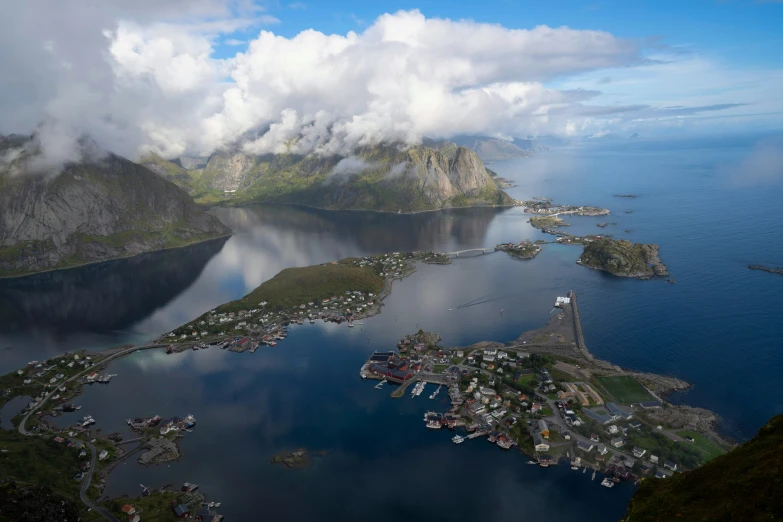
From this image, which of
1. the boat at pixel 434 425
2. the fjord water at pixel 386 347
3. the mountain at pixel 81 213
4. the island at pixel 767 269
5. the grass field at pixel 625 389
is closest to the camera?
the fjord water at pixel 386 347

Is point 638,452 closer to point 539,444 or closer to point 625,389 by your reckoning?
point 539,444

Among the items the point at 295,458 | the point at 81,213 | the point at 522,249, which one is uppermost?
the point at 81,213

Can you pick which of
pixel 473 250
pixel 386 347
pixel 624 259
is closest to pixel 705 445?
pixel 386 347

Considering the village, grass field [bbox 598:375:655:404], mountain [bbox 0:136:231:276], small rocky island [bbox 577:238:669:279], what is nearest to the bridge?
small rocky island [bbox 577:238:669:279]

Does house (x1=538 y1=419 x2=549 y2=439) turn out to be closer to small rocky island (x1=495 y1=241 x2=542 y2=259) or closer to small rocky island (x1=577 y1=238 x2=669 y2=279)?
small rocky island (x1=577 y1=238 x2=669 y2=279)

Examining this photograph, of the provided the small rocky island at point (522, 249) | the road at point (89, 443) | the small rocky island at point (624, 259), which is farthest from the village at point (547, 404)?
the small rocky island at point (522, 249)

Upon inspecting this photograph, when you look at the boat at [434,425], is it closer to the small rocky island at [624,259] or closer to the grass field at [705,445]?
the grass field at [705,445]
